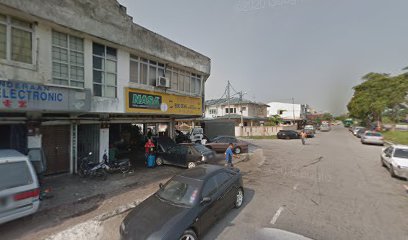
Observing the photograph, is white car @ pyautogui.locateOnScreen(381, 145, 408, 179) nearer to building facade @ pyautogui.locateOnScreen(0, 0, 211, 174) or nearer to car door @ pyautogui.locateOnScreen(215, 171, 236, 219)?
car door @ pyautogui.locateOnScreen(215, 171, 236, 219)

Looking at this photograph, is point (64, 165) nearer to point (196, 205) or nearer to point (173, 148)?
point (173, 148)

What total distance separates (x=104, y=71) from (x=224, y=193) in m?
7.11

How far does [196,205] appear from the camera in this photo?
4.41 m

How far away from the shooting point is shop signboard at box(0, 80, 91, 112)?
559 centimetres

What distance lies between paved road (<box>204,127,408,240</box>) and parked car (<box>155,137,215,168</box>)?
257 cm

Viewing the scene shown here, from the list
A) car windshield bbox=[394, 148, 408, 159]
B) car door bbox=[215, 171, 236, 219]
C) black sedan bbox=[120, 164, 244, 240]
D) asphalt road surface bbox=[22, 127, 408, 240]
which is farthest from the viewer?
car windshield bbox=[394, 148, 408, 159]

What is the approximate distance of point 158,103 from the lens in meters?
10.4

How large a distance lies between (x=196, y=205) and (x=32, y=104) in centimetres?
592

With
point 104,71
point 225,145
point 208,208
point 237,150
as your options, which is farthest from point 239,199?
point 225,145

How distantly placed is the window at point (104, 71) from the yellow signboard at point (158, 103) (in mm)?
734

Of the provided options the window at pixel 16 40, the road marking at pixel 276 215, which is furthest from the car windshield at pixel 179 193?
the window at pixel 16 40

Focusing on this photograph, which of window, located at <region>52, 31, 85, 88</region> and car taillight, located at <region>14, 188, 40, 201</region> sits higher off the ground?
window, located at <region>52, 31, 85, 88</region>

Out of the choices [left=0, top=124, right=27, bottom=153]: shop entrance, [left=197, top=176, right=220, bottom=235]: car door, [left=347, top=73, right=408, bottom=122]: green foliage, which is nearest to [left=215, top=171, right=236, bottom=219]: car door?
[left=197, top=176, right=220, bottom=235]: car door

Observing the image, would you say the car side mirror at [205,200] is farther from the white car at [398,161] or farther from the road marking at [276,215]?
the white car at [398,161]
